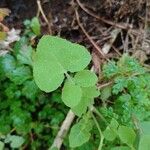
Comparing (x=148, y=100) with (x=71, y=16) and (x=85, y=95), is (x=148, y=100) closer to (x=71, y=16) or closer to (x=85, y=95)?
(x=85, y=95)

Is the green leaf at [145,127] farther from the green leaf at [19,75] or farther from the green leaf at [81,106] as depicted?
the green leaf at [19,75]

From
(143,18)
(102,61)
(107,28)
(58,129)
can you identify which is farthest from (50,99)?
(143,18)

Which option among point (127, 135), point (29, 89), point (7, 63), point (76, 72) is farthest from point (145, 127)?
point (7, 63)

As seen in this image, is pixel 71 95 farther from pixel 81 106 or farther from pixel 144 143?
pixel 144 143

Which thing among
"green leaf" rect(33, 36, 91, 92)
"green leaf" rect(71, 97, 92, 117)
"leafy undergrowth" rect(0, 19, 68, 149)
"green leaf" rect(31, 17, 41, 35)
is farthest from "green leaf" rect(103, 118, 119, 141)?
"green leaf" rect(31, 17, 41, 35)

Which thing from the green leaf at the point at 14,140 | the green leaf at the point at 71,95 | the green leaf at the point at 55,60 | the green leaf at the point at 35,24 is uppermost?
the green leaf at the point at 55,60

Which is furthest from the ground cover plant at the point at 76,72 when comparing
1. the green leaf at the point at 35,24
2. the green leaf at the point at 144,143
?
the green leaf at the point at 144,143
